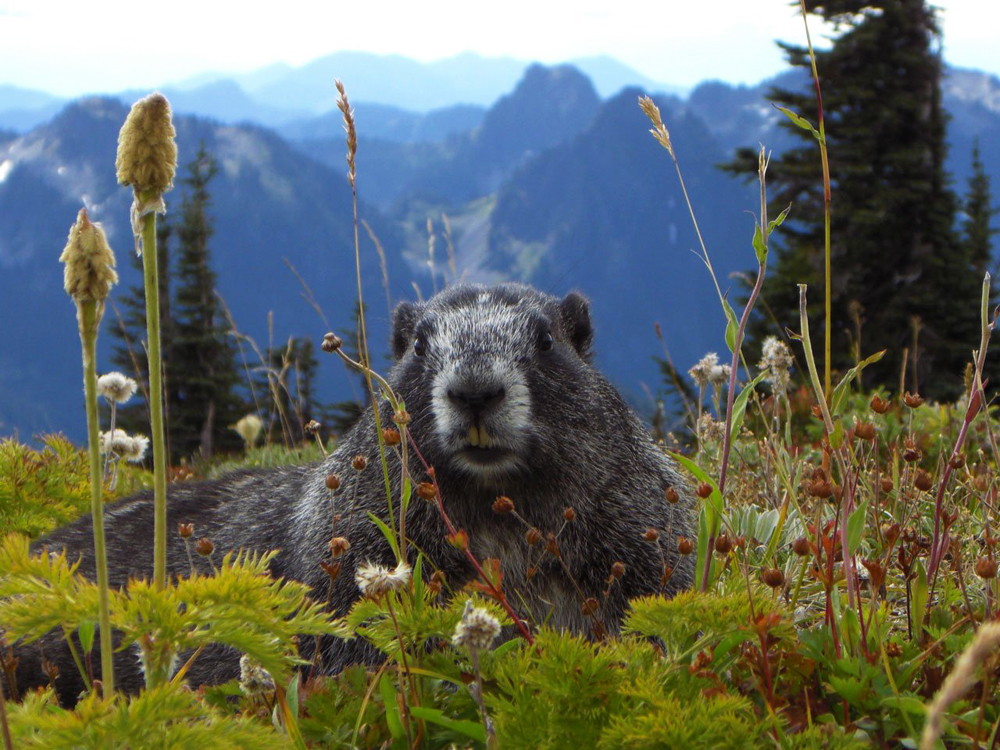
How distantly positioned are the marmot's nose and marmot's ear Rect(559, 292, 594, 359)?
158cm

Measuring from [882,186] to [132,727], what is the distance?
36896 mm

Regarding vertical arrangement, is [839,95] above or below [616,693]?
above

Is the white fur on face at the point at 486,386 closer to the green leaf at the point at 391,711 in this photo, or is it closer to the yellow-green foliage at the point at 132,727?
the green leaf at the point at 391,711

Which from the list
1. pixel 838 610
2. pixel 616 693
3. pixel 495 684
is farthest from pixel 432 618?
pixel 838 610

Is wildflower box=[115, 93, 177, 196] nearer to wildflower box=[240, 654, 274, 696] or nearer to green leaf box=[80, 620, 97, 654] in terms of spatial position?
green leaf box=[80, 620, 97, 654]

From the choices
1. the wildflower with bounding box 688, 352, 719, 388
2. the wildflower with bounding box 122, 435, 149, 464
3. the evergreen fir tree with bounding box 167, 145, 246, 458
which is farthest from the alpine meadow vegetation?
the evergreen fir tree with bounding box 167, 145, 246, 458

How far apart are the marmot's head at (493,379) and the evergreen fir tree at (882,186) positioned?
27500mm

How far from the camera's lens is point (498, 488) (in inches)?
169

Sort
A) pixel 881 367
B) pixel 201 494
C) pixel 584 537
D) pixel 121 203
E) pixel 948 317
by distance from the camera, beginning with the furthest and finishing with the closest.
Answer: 1. pixel 121 203
2. pixel 948 317
3. pixel 881 367
4. pixel 201 494
5. pixel 584 537

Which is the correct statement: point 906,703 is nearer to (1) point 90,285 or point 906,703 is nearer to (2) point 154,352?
(2) point 154,352

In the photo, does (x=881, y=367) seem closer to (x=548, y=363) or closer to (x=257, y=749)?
(x=548, y=363)

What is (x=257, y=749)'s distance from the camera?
183 centimetres

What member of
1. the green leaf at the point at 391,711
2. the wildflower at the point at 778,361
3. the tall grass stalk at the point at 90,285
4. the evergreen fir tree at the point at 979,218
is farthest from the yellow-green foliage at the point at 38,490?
the evergreen fir tree at the point at 979,218

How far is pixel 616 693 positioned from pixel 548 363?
2.65 metres
